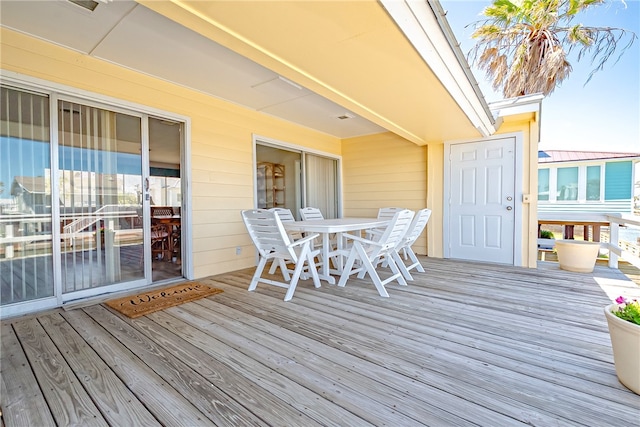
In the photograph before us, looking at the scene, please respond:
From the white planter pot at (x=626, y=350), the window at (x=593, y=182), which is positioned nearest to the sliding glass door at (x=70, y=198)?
the white planter pot at (x=626, y=350)

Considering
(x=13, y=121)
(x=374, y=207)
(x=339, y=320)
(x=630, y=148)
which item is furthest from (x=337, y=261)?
(x=630, y=148)

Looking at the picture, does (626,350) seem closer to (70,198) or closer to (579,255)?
(579,255)

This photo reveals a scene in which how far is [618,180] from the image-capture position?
25.3 feet

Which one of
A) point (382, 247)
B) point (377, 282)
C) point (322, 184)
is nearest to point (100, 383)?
point (377, 282)

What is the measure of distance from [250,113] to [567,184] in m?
9.57

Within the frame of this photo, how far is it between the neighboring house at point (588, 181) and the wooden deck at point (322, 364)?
7457 mm

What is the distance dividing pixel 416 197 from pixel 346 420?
4.56 metres

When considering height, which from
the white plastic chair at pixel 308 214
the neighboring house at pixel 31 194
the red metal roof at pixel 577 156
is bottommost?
the white plastic chair at pixel 308 214

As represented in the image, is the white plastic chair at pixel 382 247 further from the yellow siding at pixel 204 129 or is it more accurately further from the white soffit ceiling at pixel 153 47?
the white soffit ceiling at pixel 153 47

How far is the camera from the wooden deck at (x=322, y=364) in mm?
1238

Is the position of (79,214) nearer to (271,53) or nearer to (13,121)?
(13,121)

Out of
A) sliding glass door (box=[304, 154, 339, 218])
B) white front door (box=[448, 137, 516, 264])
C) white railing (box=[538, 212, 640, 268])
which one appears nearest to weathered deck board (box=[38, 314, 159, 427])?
sliding glass door (box=[304, 154, 339, 218])

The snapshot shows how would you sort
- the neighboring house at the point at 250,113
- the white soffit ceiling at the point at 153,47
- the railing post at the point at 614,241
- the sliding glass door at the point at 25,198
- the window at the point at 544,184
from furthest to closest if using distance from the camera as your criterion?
1. the window at the point at 544,184
2. the railing post at the point at 614,241
3. the sliding glass door at the point at 25,198
4. the white soffit ceiling at the point at 153,47
5. the neighboring house at the point at 250,113

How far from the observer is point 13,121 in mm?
2393
